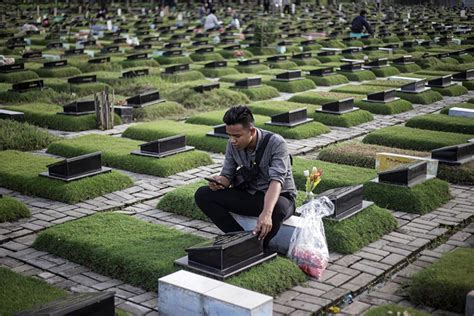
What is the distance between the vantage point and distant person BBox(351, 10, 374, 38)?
28078mm

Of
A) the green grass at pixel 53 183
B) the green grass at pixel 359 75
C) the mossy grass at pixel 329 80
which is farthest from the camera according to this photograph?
the green grass at pixel 359 75

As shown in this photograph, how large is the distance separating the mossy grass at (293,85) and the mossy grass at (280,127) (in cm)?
427

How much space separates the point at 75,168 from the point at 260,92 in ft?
27.6

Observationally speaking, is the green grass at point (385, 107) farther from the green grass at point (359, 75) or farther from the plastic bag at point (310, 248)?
the plastic bag at point (310, 248)

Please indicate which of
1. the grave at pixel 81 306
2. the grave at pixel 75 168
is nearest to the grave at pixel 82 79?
the grave at pixel 75 168

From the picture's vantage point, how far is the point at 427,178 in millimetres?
8844

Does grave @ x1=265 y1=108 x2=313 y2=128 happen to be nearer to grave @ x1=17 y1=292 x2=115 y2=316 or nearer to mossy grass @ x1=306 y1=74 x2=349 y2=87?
mossy grass @ x1=306 y1=74 x2=349 y2=87

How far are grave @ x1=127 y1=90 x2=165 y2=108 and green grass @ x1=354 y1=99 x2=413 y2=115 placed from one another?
442cm

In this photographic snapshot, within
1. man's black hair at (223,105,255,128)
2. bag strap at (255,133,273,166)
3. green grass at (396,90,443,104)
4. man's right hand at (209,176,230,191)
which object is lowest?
green grass at (396,90,443,104)

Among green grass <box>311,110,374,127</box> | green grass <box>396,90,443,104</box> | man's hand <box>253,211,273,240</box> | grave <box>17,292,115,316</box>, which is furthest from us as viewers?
green grass <box>396,90,443,104</box>

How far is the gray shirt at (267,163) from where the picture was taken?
620cm

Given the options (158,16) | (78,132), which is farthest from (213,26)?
(78,132)

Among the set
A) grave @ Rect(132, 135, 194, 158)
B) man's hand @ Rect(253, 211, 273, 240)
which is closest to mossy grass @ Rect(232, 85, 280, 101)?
grave @ Rect(132, 135, 194, 158)

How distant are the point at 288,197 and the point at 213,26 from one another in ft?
94.7
